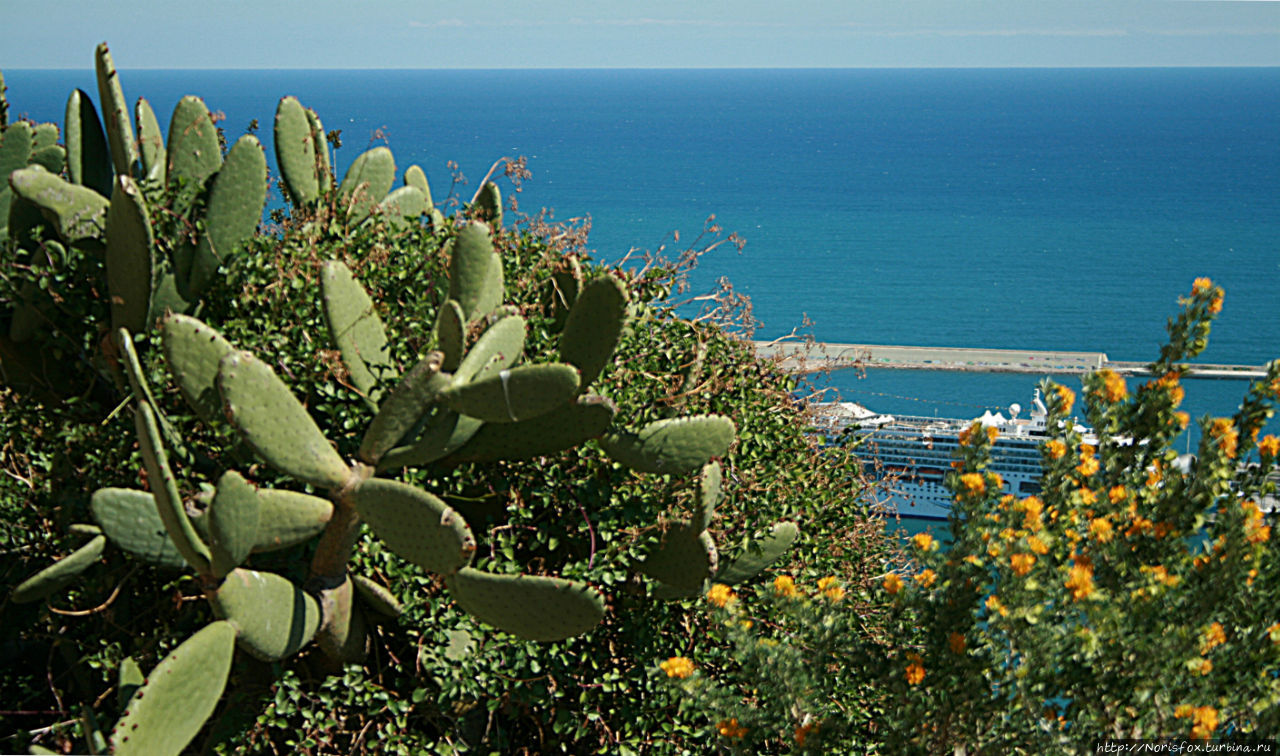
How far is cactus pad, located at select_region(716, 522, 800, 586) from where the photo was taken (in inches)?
117

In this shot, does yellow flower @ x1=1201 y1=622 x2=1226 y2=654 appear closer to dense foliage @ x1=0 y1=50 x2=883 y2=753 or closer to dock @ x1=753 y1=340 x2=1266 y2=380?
dense foliage @ x1=0 y1=50 x2=883 y2=753

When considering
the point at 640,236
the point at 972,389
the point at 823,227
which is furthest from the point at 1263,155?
the point at 972,389

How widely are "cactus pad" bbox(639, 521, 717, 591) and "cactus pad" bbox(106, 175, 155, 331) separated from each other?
1.43m

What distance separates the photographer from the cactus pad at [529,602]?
2.24m

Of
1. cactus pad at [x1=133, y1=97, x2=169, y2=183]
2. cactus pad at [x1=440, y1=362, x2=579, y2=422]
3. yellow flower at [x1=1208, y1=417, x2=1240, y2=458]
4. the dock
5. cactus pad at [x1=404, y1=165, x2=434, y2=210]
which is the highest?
yellow flower at [x1=1208, y1=417, x2=1240, y2=458]

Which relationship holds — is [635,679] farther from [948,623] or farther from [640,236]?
[640,236]

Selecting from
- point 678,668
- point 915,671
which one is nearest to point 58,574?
point 678,668

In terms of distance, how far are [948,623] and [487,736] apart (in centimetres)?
130

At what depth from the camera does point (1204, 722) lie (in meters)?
1.85

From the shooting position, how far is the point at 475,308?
2756 mm

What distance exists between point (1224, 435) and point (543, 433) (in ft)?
5.11

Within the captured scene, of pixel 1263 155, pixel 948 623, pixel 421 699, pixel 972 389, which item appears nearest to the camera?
pixel 948 623

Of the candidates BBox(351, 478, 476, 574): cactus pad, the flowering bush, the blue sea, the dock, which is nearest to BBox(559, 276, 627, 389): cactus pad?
BBox(351, 478, 476, 574): cactus pad

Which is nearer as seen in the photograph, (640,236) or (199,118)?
(199,118)
